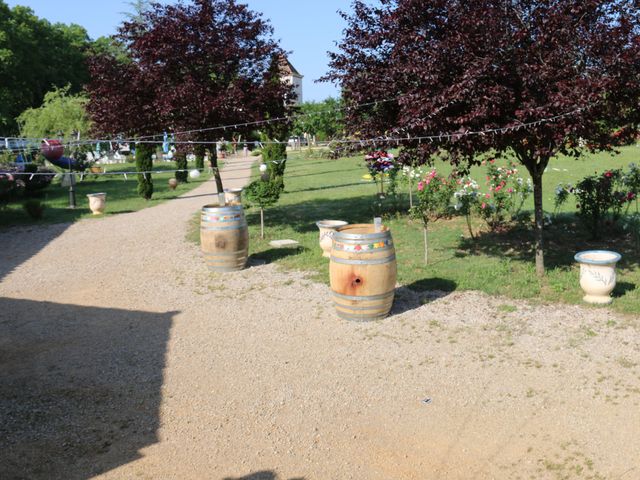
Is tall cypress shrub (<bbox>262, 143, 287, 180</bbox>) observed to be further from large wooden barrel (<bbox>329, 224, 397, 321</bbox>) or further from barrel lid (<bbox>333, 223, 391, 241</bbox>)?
large wooden barrel (<bbox>329, 224, 397, 321</bbox>)

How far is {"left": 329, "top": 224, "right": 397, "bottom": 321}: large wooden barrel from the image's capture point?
6.54 metres

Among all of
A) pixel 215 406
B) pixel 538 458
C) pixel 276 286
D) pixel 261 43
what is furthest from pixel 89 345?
pixel 261 43

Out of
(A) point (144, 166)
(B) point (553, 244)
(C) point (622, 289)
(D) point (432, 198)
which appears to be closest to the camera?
(C) point (622, 289)

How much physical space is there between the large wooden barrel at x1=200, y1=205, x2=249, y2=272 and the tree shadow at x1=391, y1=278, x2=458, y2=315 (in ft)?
9.55

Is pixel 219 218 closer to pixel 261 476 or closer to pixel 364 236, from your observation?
pixel 364 236

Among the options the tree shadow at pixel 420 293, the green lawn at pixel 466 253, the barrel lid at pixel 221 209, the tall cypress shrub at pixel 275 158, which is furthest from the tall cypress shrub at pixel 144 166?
the tree shadow at pixel 420 293

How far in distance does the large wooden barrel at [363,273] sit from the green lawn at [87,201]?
752cm

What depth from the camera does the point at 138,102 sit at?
1160 cm

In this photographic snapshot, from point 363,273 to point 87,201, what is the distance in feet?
55.1

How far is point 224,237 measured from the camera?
30.0ft

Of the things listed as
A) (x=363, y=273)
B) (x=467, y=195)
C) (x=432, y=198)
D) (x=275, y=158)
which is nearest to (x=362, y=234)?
(x=363, y=273)

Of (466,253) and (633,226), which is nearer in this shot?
(466,253)

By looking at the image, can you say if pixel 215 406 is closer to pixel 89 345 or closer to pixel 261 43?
pixel 89 345

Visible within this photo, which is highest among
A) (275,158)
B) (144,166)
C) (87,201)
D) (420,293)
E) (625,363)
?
(275,158)
